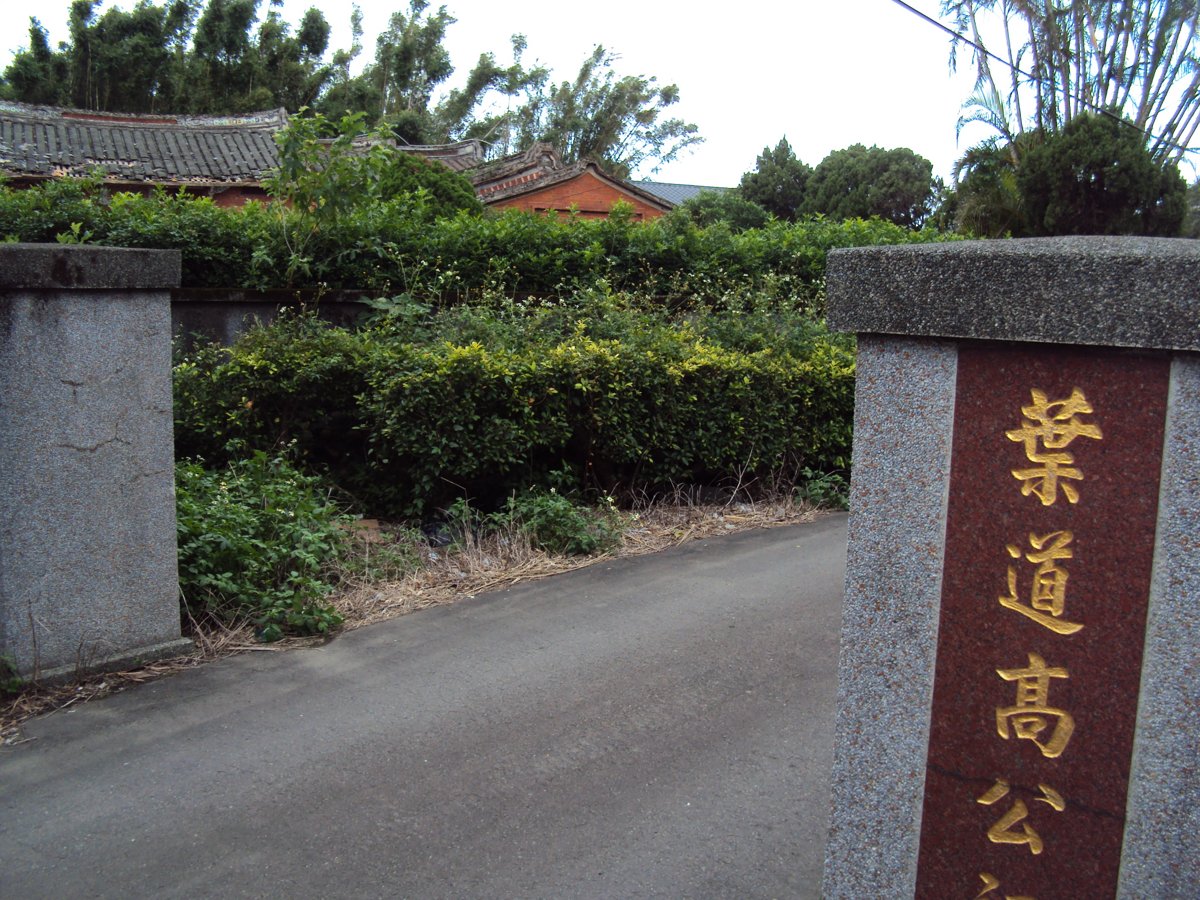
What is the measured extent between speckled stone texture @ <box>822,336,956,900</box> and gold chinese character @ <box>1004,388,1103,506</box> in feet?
0.60

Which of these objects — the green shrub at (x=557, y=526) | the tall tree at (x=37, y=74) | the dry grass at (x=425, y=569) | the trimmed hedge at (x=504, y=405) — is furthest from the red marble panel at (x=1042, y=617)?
the tall tree at (x=37, y=74)

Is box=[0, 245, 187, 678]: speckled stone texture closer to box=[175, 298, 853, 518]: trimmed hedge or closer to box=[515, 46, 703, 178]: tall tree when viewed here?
box=[175, 298, 853, 518]: trimmed hedge

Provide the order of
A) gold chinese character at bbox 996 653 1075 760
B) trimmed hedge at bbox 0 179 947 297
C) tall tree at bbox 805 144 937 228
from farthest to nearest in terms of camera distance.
Result: 1. tall tree at bbox 805 144 937 228
2. trimmed hedge at bbox 0 179 947 297
3. gold chinese character at bbox 996 653 1075 760

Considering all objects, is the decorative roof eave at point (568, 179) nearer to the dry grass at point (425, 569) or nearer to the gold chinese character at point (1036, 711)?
the dry grass at point (425, 569)

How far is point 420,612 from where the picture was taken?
17.9ft

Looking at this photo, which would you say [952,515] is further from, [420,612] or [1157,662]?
[420,612]

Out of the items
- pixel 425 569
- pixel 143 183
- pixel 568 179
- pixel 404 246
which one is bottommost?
pixel 425 569

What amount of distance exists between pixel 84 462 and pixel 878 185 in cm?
2990

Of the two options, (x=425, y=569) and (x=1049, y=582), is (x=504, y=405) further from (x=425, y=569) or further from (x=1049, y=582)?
(x=1049, y=582)

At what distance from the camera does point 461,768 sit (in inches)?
150

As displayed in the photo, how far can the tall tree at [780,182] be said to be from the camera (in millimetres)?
34375

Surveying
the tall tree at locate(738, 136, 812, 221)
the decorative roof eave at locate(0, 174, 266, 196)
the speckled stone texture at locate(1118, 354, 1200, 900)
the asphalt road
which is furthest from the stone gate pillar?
the tall tree at locate(738, 136, 812, 221)

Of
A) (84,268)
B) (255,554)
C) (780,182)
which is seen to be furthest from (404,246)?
(780,182)

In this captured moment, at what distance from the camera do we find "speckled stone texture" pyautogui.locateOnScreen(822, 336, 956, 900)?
2.56 metres
